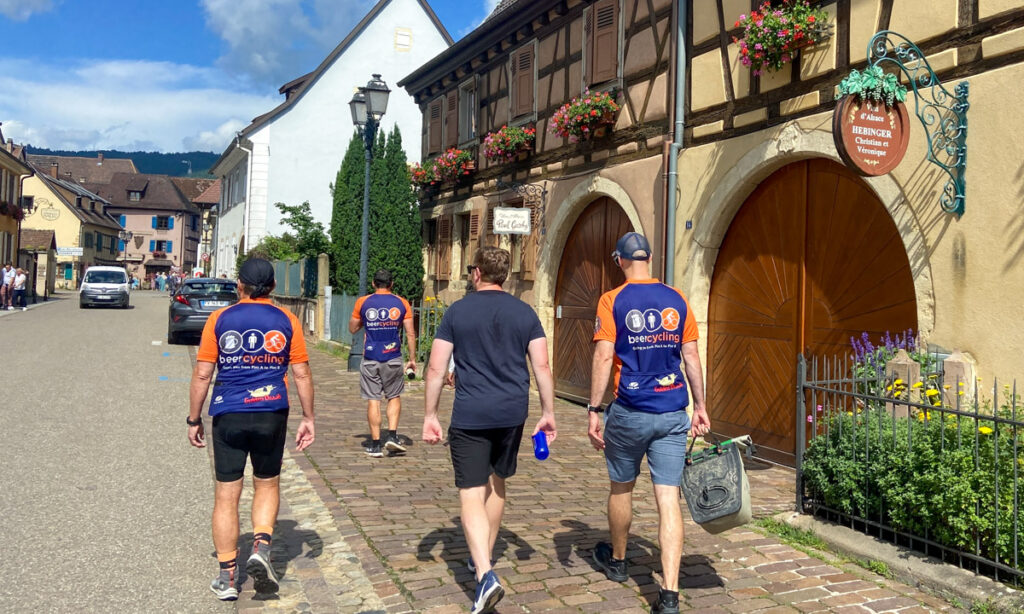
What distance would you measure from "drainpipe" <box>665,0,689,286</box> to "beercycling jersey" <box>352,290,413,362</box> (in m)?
3.49

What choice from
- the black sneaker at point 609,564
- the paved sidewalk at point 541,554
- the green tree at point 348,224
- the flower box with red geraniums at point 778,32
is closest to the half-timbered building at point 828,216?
the flower box with red geraniums at point 778,32

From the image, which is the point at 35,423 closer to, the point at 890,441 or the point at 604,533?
the point at 604,533

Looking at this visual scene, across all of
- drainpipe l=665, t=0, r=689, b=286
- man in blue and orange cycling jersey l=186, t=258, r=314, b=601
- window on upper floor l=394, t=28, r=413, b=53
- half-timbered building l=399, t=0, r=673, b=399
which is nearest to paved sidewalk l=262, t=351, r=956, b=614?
man in blue and orange cycling jersey l=186, t=258, r=314, b=601

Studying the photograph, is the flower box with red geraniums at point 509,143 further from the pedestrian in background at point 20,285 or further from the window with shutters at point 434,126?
the pedestrian in background at point 20,285

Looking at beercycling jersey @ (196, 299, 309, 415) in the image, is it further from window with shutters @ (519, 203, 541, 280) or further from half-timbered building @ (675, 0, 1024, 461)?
window with shutters @ (519, 203, 541, 280)

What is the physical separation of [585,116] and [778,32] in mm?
3853

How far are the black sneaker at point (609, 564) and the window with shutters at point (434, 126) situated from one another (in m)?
14.0

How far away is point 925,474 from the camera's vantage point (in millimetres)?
4816

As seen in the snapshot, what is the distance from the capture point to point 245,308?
448cm

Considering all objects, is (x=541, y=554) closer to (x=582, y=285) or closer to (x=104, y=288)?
(x=582, y=285)

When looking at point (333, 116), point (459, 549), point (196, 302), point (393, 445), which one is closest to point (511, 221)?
point (393, 445)

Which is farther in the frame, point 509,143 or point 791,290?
point 509,143

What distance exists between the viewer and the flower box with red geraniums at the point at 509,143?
13625 mm

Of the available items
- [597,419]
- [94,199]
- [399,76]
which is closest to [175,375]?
[597,419]
